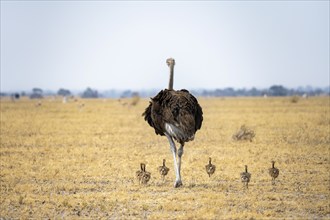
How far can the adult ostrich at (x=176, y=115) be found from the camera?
13328mm

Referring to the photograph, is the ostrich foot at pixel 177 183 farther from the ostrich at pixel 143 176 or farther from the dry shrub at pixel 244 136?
the dry shrub at pixel 244 136

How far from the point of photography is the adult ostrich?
43.7 feet

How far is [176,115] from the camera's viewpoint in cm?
1343

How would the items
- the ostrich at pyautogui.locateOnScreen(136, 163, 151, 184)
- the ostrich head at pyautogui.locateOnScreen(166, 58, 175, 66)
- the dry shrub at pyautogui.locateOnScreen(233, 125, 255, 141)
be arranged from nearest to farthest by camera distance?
the ostrich at pyautogui.locateOnScreen(136, 163, 151, 184) → the ostrich head at pyautogui.locateOnScreen(166, 58, 175, 66) → the dry shrub at pyautogui.locateOnScreen(233, 125, 255, 141)

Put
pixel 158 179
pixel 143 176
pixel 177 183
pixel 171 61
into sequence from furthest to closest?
pixel 158 179
pixel 171 61
pixel 143 176
pixel 177 183

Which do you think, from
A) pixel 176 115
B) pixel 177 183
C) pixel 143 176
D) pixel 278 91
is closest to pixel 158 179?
pixel 143 176

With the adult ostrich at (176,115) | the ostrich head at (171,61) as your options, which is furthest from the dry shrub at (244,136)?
the adult ostrich at (176,115)

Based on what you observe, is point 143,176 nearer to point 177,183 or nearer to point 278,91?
point 177,183

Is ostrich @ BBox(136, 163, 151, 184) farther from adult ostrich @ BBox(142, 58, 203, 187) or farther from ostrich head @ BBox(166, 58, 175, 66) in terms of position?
ostrich head @ BBox(166, 58, 175, 66)

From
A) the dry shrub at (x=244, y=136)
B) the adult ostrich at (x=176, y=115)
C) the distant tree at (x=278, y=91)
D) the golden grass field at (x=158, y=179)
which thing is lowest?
the golden grass field at (x=158, y=179)

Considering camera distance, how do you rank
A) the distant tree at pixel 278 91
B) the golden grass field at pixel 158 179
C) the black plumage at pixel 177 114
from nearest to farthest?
the golden grass field at pixel 158 179, the black plumage at pixel 177 114, the distant tree at pixel 278 91

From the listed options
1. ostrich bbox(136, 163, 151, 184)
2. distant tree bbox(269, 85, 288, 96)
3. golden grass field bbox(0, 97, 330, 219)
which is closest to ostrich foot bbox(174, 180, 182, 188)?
golden grass field bbox(0, 97, 330, 219)

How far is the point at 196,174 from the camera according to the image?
55.1 ft

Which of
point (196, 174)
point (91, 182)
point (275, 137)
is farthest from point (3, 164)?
point (275, 137)
